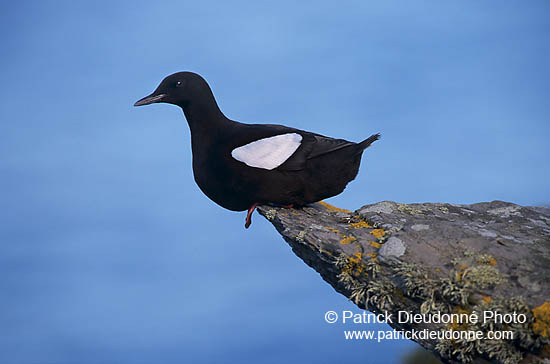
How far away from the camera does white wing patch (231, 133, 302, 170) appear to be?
16.1 feet

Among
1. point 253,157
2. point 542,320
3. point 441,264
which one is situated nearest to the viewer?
point 542,320

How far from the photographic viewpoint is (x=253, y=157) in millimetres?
4926

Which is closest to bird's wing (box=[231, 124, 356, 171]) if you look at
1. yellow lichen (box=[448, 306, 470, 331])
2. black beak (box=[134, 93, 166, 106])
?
black beak (box=[134, 93, 166, 106])

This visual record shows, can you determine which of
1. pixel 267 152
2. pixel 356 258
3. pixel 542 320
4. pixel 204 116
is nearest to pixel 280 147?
pixel 267 152

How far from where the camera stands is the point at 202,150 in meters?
5.19

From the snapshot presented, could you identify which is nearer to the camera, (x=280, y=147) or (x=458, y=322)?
(x=458, y=322)

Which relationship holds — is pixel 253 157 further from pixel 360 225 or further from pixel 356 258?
pixel 356 258

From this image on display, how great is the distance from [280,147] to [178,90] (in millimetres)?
1114

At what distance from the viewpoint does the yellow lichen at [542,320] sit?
3645mm

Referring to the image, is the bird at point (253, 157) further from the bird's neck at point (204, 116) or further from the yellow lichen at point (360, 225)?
the yellow lichen at point (360, 225)

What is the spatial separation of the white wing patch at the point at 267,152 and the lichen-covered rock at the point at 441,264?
1.43 feet

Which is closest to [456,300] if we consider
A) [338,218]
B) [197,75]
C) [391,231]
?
[391,231]

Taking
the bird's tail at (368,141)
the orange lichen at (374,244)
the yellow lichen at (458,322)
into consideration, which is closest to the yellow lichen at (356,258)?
the orange lichen at (374,244)

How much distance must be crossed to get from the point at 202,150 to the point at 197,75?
2.37ft
